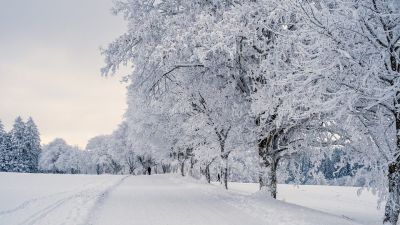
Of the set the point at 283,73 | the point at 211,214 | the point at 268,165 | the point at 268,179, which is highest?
the point at 283,73

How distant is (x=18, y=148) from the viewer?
85.0m

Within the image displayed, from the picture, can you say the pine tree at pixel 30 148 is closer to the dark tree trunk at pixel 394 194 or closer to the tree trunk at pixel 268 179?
the tree trunk at pixel 268 179

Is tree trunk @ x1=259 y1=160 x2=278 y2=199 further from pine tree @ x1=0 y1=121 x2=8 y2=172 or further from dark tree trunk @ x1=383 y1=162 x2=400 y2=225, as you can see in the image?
pine tree @ x1=0 y1=121 x2=8 y2=172

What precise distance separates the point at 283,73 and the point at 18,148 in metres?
82.2

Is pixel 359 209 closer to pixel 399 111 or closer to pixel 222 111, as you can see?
pixel 222 111

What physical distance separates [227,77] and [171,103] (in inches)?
277

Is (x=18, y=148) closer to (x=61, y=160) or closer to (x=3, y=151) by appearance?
(x=3, y=151)

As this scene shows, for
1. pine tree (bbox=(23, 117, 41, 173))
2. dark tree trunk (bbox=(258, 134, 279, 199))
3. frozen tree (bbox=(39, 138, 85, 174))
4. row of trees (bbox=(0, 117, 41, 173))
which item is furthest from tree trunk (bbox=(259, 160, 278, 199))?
frozen tree (bbox=(39, 138, 85, 174))

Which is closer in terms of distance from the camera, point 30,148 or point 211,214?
point 211,214

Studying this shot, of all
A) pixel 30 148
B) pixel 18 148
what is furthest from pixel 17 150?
pixel 30 148

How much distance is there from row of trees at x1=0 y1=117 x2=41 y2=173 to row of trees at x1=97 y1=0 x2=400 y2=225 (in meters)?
69.2

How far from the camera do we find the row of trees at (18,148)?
273 ft

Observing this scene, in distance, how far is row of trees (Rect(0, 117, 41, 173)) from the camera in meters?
83.1

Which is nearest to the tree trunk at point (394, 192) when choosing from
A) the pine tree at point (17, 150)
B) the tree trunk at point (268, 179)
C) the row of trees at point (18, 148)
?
the tree trunk at point (268, 179)
